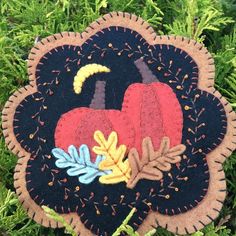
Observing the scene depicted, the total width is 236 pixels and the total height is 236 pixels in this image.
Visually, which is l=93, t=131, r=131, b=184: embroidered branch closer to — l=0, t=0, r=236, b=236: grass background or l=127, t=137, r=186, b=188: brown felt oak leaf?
l=127, t=137, r=186, b=188: brown felt oak leaf

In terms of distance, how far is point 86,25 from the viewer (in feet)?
4.02

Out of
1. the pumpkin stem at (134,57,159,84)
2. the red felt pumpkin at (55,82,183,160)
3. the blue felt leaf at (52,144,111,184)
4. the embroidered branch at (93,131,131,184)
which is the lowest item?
the blue felt leaf at (52,144,111,184)

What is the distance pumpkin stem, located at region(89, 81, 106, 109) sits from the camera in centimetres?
103

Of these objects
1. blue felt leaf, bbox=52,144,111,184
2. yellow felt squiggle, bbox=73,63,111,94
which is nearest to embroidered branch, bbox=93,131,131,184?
blue felt leaf, bbox=52,144,111,184

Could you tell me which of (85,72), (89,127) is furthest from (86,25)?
(89,127)

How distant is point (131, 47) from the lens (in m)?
1.08

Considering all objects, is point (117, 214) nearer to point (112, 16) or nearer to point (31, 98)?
point (31, 98)

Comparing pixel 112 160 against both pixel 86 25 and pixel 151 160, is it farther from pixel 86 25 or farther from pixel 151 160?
pixel 86 25

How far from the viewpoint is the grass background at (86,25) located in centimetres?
108

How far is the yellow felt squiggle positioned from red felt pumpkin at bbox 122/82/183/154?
77mm

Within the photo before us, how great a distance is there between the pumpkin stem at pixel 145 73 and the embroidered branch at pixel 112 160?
15 cm

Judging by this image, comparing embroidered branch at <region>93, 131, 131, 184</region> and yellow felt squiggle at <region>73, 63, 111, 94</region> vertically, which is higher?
yellow felt squiggle at <region>73, 63, 111, 94</region>

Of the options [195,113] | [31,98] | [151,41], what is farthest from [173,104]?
[31,98]

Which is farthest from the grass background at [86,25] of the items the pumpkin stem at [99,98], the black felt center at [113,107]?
the pumpkin stem at [99,98]
